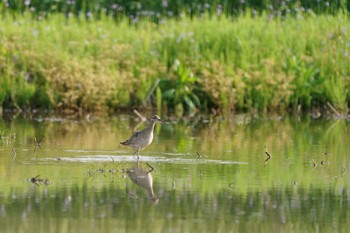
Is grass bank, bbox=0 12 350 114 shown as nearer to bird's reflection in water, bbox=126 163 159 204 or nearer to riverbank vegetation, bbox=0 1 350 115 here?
riverbank vegetation, bbox=0 1 350 115

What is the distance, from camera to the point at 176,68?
A: 20.0 metres

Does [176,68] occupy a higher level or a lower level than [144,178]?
higher

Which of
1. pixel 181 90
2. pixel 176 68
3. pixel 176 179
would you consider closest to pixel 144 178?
pixel 176 179

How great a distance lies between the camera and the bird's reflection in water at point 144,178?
448 inches

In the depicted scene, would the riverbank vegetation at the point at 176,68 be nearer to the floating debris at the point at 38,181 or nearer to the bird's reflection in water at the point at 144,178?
the bird's reflection in water at the point at 144,178

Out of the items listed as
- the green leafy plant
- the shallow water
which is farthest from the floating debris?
the green leafy plant

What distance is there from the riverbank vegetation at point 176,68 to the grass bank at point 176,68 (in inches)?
0.7

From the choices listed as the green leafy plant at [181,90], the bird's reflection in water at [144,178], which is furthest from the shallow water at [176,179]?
the green leafy plant at [181,90]

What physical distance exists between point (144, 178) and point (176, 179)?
1.16 ft

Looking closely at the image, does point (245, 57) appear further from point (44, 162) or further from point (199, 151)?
point (44, 162)

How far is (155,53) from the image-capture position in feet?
67.2

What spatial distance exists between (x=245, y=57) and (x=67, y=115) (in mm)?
3360

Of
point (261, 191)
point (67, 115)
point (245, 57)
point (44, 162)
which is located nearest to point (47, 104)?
point (67, 115)

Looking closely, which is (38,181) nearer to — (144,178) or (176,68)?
(144,178)
